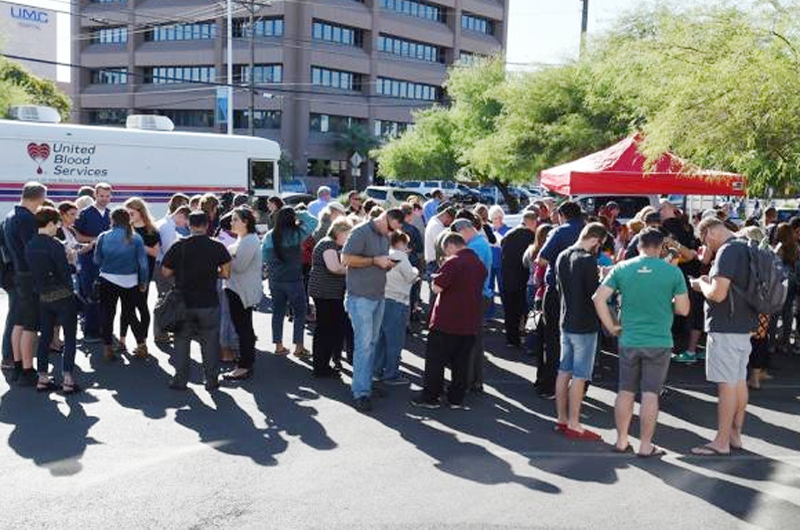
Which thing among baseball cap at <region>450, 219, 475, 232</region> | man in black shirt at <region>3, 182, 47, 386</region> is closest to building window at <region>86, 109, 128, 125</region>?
man in black shirt at <region>3, 182, 47, 386</region>

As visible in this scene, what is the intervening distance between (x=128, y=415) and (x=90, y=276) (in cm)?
361

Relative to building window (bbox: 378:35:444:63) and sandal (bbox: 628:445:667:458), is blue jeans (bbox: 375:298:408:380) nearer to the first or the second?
sandal (bbox: 628:445:667:458)

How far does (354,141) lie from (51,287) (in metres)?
57.6

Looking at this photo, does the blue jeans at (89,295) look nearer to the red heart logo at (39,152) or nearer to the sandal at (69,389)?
the sandal at (69,389)

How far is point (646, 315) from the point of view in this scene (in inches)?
238

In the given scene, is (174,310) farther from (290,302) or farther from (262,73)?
(262,73)

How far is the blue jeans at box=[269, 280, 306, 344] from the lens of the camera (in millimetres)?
9425

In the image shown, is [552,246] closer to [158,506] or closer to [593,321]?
[593,321]

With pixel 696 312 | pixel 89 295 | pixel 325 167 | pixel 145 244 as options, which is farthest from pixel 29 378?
pixel 325 167

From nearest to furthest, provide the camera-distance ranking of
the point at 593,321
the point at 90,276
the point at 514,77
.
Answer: the point at 593,321 → the point at 90,276 → the point at 514,77

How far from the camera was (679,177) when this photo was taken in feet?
45.7

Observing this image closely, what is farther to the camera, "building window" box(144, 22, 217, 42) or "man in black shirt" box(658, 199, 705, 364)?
"building window" box(144, 22, 217, 42)

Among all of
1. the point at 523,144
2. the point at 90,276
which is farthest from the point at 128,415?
the point at 523,144

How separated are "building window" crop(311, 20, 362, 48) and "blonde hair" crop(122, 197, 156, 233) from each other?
181 feet
